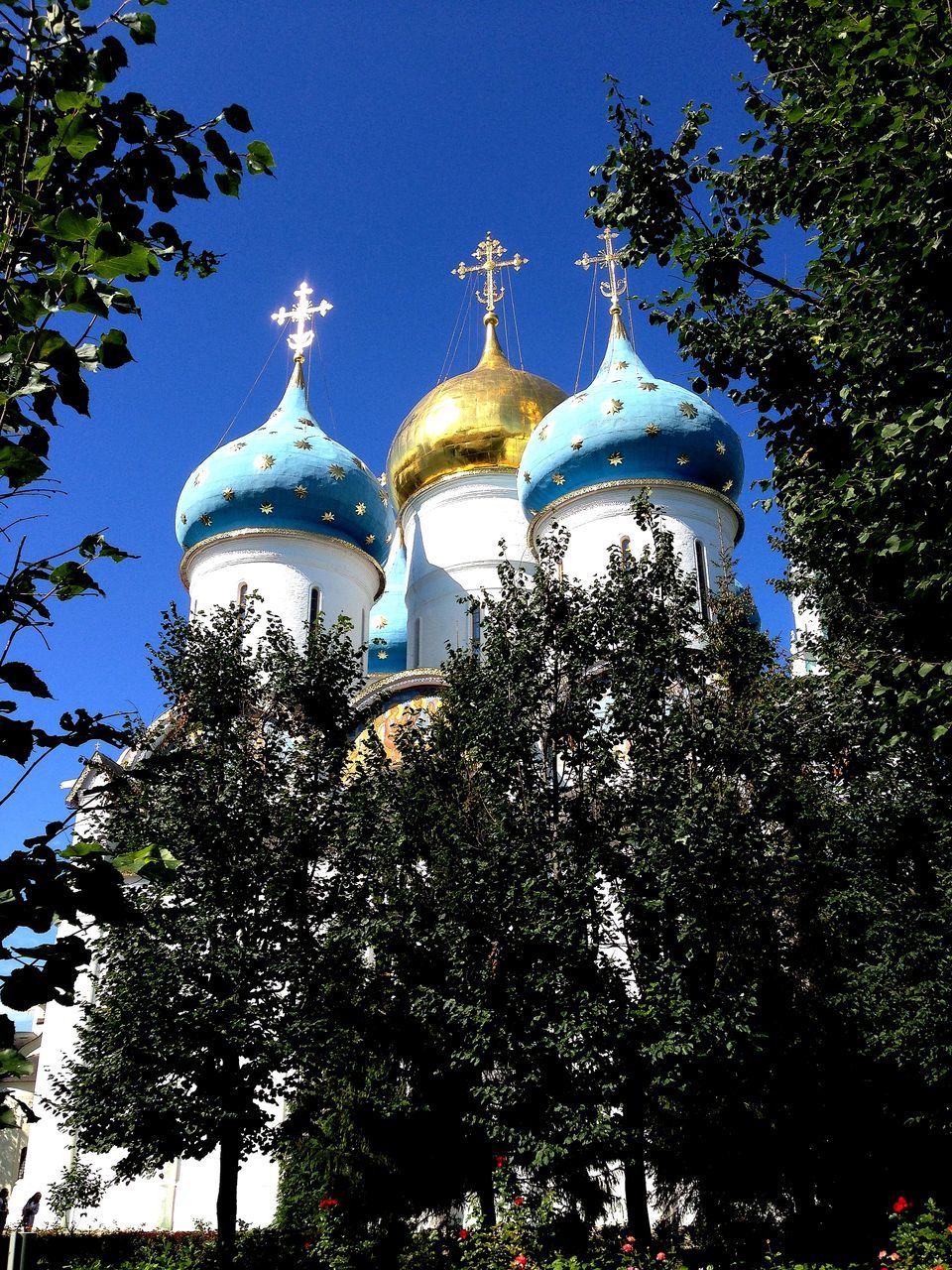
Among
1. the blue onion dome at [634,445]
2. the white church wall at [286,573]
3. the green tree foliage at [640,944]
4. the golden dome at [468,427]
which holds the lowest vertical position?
the green tree foliage at [640,944]

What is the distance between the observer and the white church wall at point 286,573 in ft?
65.8

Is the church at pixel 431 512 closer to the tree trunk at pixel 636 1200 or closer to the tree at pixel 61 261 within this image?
the tree trunk at pixel 636 1200

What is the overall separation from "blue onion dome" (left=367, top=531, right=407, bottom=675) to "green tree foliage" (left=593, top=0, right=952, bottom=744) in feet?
51.0

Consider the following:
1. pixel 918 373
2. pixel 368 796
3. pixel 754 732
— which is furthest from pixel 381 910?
pixel 918 373

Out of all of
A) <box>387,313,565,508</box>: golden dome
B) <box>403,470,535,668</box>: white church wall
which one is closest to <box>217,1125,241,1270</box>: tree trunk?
<box>403,470,535,668</box>: white church wall

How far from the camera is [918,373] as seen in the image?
6430 mm

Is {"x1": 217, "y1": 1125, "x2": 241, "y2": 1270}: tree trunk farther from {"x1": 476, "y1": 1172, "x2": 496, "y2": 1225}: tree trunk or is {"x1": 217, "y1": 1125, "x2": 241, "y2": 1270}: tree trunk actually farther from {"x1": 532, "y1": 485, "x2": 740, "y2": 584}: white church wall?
{"x1": 532, "y1": 485, "x2": 740, "y2": 584}: white church wall

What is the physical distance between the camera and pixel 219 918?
1030 cm

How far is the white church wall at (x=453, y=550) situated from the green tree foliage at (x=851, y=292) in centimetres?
1297

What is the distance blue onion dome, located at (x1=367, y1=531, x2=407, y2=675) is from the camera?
80.0 ft

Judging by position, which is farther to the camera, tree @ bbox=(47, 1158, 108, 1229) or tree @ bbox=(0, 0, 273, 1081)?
tree @ bbox=(47, 1158, 108, 1229)

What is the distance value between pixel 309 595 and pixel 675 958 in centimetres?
1196

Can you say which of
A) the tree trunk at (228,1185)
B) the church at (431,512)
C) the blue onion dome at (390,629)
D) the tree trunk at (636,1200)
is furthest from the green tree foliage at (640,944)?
the blue onion dome at (390,629)

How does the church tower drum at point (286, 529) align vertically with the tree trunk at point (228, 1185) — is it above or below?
above
